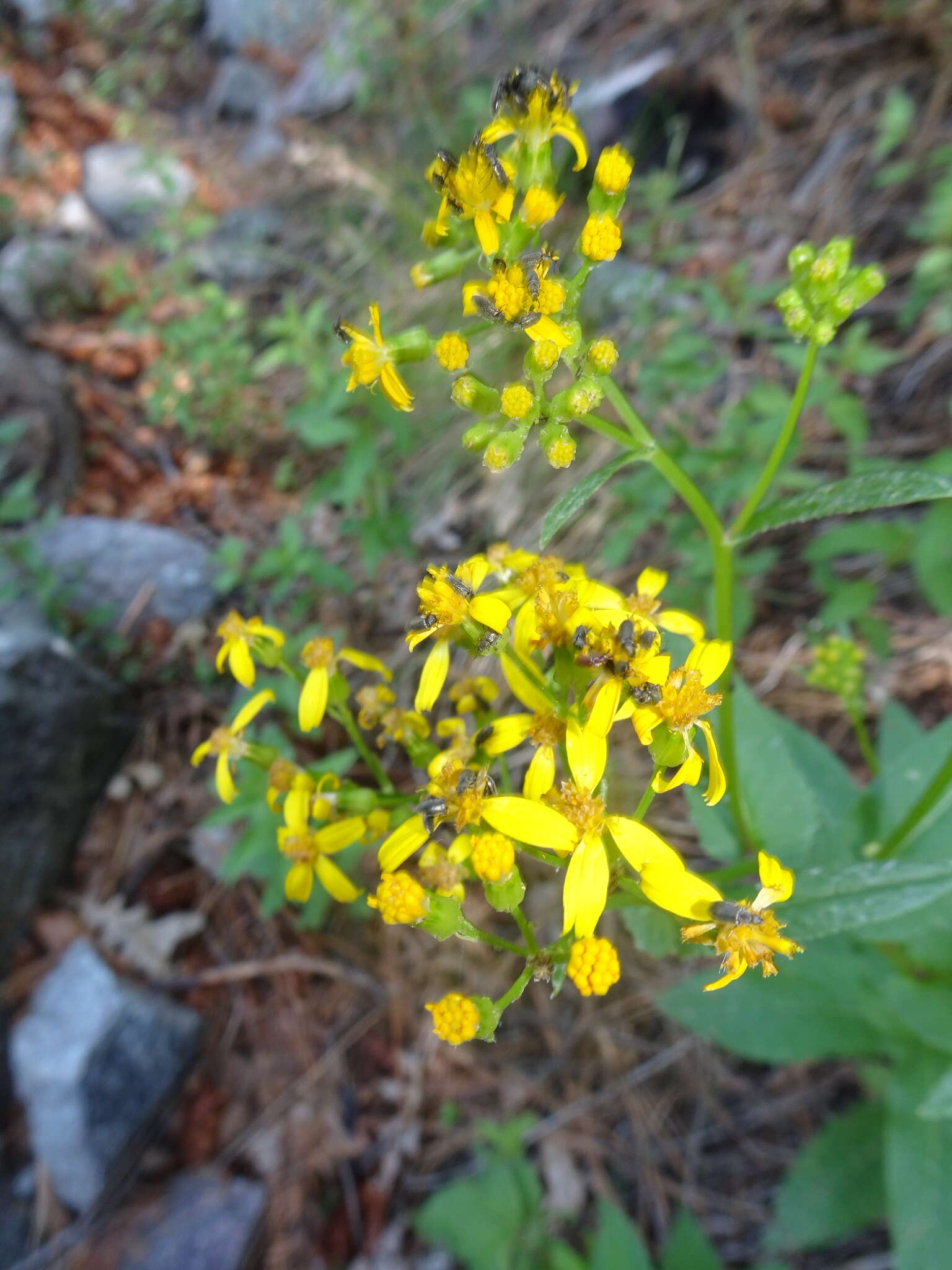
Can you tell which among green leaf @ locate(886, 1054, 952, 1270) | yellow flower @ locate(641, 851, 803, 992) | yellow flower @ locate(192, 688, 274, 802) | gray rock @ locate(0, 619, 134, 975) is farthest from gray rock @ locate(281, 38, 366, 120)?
green leaf @ locate(886, 1054, 952, 1270)

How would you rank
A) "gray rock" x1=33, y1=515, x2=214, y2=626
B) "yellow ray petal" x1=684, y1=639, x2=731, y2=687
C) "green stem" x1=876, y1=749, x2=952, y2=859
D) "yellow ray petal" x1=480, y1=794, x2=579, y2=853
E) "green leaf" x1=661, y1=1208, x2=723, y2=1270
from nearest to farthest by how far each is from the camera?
"yellow ray petal" x1=480, y1=794, x2=579, y2=853
"yellow ray petal" x1=684, y1=639, x2=731, y2=687
"green stem" x1=876, y1=749, x2=952, y2=859
"green leaf" x1=661, y1=1208, x2=723, y2=1270
"gray rock" x1=33, y1=515, x2=214, y2=626

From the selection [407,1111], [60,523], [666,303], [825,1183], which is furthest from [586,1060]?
[60,523]

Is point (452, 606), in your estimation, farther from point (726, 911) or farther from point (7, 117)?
point (7, 117)

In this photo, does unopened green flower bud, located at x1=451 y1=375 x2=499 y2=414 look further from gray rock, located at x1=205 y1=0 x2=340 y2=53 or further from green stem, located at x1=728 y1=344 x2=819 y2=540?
gray rock, located at x1=205 y1=0 x2=340 y2=53

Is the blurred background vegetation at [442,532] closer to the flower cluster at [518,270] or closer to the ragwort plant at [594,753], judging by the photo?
the ragwort plant at [594,753]

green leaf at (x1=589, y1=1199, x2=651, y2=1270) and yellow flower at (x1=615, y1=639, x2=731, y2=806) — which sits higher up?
yellow flower at (x1=615, y1=639, x2=731, y2=806)

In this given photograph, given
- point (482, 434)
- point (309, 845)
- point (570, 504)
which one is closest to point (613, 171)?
point (482, 434)

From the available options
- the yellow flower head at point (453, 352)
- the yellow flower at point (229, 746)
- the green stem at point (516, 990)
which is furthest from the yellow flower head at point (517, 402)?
the green stem at point (516, 990)
